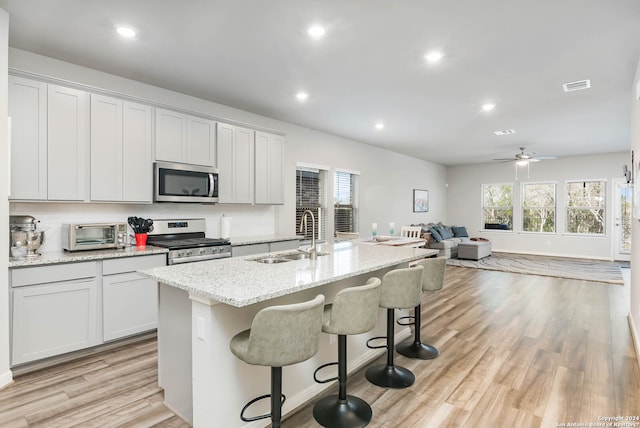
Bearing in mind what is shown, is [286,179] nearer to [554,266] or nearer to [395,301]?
[395,301]

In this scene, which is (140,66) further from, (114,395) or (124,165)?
(114,395)

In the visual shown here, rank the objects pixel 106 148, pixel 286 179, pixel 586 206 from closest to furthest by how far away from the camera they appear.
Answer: pixel 106 148 → pixel 286 179 → pixel 586 206

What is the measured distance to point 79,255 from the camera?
3.12 meters

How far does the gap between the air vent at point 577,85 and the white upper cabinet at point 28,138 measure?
5.41 metres

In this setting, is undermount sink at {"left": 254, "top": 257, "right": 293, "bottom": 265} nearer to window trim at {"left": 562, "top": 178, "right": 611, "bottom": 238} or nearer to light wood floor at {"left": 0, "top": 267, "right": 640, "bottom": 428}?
light wood floor at {"left": 0, "top": 267, "right": 640, "bottom": 428}

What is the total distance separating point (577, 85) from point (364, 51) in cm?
270

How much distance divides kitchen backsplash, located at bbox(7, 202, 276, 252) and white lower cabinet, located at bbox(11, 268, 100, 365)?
66 centimetres

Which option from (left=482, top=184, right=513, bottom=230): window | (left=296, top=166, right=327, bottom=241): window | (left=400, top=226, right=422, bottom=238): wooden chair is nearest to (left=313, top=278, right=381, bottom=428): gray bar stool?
(left=296, top=166, right=327, bottom=241): window

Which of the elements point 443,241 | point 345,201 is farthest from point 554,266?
point 345,201

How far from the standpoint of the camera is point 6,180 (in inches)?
105

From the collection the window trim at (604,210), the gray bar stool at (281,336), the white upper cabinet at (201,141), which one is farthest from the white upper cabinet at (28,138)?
the window trim at (604,210)

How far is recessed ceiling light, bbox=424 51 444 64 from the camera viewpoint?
326 cm

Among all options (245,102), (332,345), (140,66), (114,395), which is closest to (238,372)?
(332,345)

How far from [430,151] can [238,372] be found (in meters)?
7.79
